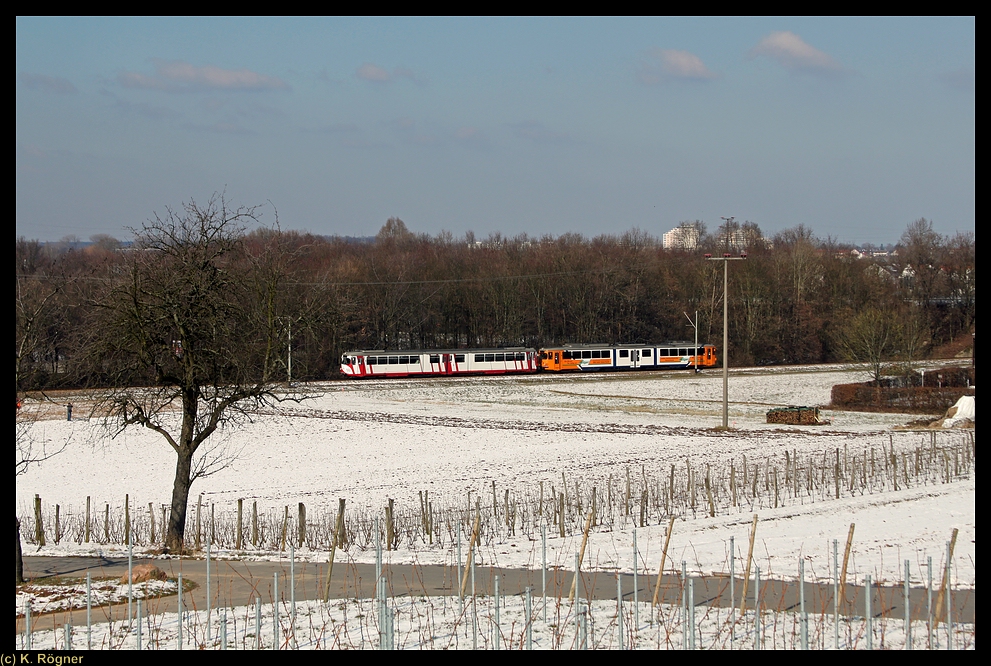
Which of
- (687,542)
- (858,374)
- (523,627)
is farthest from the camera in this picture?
(858,374)

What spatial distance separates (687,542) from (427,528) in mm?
5341

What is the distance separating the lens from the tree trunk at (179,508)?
20000 mm

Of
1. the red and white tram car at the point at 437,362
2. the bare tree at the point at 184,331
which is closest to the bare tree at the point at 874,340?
the red and white tram car at the point at 437,362

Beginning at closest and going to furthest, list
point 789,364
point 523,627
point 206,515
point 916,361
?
point 523,627 < point 206,515 < point 916,361 < point 789,364

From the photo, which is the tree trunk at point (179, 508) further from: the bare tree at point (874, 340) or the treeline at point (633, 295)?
the treeline at point (633, 295)

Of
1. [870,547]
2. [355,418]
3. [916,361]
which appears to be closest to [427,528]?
[870,547]

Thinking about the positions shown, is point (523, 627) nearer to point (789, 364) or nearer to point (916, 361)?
point (916, 361)

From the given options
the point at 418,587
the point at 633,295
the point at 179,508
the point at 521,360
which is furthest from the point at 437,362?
the point at 418,587

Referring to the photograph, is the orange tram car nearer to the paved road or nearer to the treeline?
the treeline

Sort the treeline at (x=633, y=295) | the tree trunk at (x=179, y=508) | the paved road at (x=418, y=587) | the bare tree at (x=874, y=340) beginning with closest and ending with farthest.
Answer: the paved road at (x=418, y=587) → the tree trunk at (x=179, y=508) → the bare tree at (x=874, y=340) → the treeline at (x=633, y=295)

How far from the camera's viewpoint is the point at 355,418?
48.5m

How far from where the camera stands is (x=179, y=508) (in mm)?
20547

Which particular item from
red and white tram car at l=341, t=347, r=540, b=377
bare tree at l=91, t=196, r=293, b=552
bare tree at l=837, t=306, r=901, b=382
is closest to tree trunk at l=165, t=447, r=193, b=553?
bare tree at l=91, t=196, r=293, b=552

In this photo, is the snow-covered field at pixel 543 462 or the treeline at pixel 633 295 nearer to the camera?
the snow-covered field at pixel 543 462
